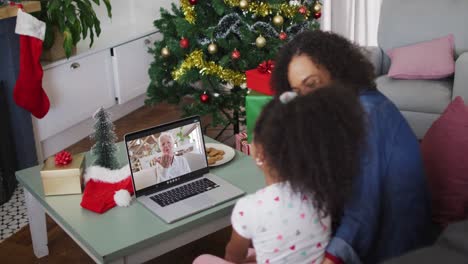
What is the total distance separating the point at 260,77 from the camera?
9.32 ft

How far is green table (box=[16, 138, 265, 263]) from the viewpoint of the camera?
1619 mm

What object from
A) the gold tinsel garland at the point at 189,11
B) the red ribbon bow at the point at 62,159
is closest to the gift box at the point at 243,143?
the gold tinsel garland at the point at 189,11

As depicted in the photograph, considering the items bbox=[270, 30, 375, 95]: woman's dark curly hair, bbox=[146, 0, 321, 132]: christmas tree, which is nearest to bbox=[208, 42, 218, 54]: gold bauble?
bbox=[146, 0, 321, 132]: christmas tree

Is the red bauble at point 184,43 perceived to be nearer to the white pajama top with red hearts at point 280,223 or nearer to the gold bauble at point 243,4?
the gold bauble at point 243,4

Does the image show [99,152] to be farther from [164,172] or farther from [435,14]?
[435,14]

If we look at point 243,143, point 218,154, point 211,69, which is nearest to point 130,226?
point 218,154

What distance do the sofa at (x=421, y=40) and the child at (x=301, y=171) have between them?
5.41ft

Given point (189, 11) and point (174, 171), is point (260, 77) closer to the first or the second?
point (189, 11)

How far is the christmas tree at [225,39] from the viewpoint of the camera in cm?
306

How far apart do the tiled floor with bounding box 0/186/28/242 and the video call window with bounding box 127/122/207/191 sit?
3.59ft

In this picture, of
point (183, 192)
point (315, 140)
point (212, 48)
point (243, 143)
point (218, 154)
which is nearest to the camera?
point (315, 140)

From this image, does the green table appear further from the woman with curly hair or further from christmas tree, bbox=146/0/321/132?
christmas tree, bbox=146/0/321/132

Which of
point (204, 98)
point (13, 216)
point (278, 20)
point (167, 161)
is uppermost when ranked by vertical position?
point (278, 20)

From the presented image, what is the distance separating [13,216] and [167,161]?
50.1 inches
